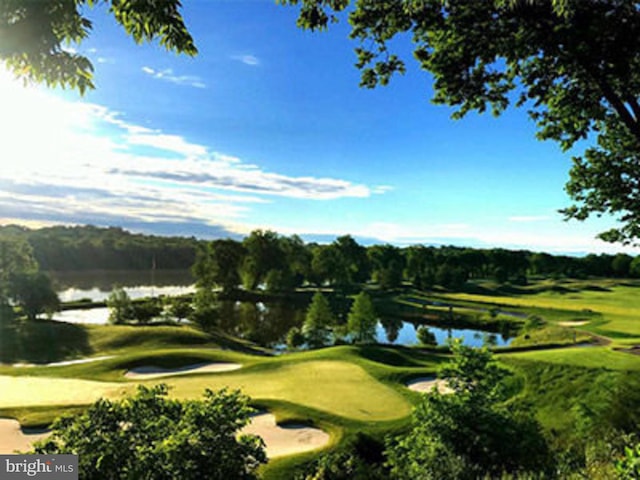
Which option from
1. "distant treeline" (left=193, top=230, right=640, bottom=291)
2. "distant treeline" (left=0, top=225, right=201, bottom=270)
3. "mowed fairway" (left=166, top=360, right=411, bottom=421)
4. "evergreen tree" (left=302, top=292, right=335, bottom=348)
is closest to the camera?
"mowed fairway" (left=166, top=360, right=411, bottom=421)

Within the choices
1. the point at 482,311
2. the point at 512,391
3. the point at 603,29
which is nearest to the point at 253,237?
the point at 482,311

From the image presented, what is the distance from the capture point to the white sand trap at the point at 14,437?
1414 cm

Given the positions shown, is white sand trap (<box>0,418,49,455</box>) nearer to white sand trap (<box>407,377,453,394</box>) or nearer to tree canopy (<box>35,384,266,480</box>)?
tree canopy (<box>35,384,266,480</box>)

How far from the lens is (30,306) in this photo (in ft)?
127

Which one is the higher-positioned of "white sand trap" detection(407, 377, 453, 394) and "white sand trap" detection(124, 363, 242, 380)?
"white sand trap" detection(407, 377, 453, 394)

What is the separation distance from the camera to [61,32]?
418 centimetres

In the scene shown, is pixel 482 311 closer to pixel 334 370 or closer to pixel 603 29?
pixel 334 370

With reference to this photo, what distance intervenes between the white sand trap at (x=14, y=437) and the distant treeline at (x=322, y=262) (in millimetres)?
53930

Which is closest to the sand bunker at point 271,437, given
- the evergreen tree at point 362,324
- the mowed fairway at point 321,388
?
the mowed fairway at point 321,388

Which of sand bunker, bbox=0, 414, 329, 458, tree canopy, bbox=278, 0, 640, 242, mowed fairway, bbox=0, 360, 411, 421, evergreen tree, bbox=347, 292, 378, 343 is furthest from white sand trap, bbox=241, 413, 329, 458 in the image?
evergreen tree, bbox=347, 292, 378, 343

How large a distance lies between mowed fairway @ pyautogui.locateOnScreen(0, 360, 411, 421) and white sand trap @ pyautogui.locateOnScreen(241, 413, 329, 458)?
172 cm

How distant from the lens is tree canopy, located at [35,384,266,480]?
612cm

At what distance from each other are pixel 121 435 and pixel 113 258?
16091cm

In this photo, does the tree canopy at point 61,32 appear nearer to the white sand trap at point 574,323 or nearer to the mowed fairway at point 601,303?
the mowed fairway at point 601,303
